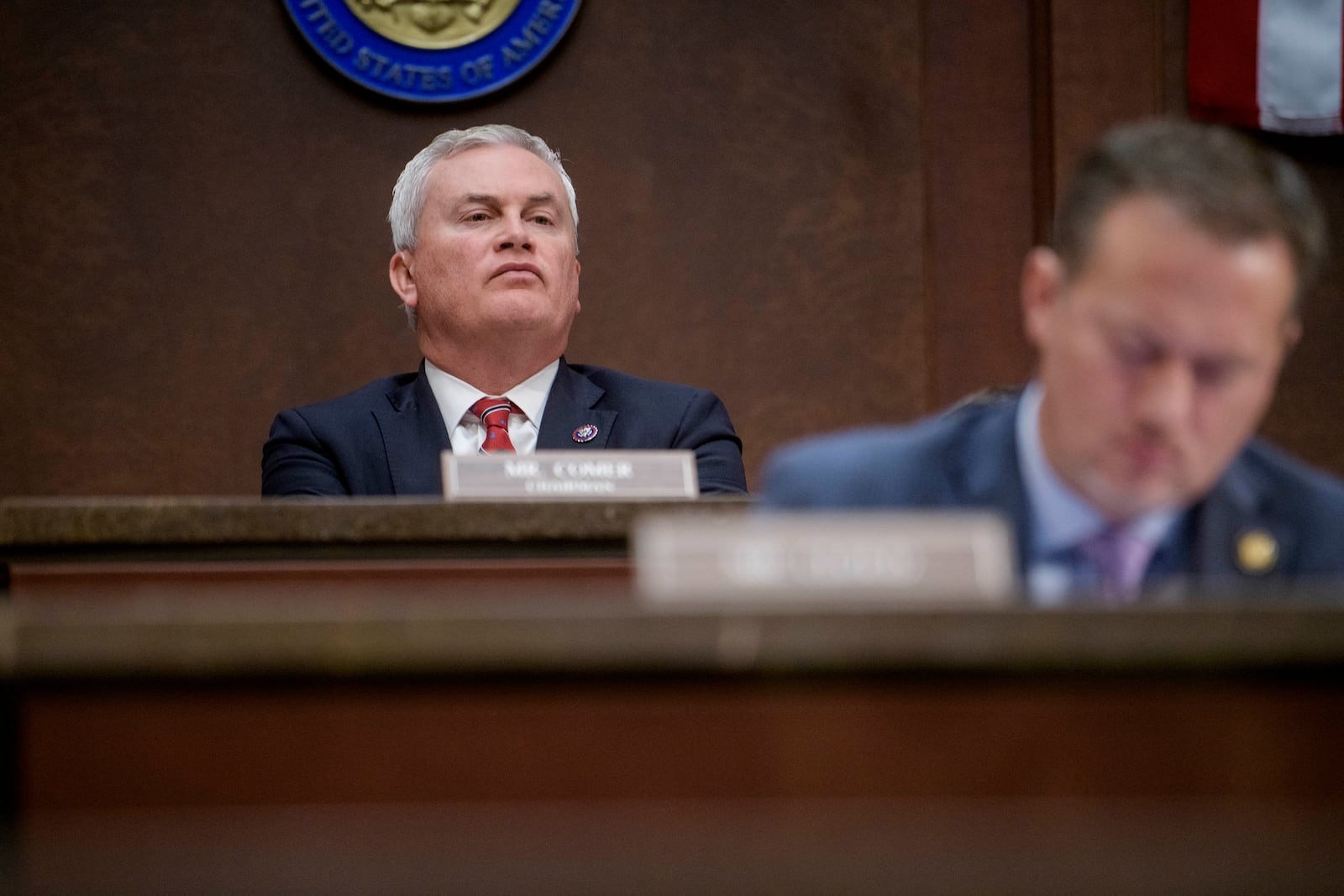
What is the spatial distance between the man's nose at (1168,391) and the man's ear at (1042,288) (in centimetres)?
13

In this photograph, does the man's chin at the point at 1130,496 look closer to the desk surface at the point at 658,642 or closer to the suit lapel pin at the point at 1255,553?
the suit lapel pin at the point at 1255,553

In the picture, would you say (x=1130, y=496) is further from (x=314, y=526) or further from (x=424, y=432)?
(x=424, y=432)

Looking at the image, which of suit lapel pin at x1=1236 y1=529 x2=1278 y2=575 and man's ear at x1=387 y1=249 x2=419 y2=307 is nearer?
suit lapel pin at x1=1236 y1=529 x2=1278 y2=575

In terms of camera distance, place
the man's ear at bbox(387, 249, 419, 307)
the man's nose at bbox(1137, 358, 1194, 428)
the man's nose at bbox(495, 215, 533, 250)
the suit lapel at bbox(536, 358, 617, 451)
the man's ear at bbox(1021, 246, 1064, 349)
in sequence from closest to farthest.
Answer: the man's nose at bbox(1137, 358, 1194, 428)
the man's ear at bbox(1021, 246, 1064, 349)
the suit lapel at bbox(536, 358, 617, 451)
the man's nose at bbox(495, 215, 533, 250)
the man's ear at bbox(387, 249, 419, 307)

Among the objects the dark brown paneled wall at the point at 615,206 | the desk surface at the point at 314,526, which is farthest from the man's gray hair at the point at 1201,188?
the dark brown paneled wall at the point at 615,206

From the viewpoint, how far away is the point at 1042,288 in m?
1.27

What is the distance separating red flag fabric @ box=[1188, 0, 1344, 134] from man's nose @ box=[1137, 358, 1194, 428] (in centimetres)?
294

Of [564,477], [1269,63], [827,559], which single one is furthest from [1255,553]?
[1269,63]

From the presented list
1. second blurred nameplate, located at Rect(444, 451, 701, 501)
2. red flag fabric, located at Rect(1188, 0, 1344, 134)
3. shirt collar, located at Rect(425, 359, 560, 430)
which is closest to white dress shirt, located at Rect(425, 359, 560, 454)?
shirt collar, located at Rect(425, 359, 560, 430)

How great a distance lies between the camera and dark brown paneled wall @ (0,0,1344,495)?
3.67 metres

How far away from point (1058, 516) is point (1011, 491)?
0.16 feet

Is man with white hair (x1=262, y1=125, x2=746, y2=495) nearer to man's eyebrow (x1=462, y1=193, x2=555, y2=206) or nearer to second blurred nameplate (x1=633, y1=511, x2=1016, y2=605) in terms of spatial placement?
man's eyebrow (x1=462, y1=193, x2=555, y2=206)

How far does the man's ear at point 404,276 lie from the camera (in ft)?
9.50

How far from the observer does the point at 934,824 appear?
812 mm
